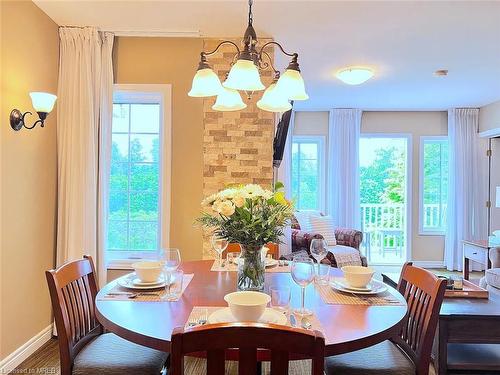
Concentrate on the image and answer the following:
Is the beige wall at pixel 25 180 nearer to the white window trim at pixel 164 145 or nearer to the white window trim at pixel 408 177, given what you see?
the white window trim at pixel 164 145

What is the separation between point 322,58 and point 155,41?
5.05ft

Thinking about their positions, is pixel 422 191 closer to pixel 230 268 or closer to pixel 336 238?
pixel 336 238

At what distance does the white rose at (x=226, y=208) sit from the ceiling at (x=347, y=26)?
5.45 ft

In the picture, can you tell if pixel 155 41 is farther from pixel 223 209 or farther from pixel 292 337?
pixel 292 337

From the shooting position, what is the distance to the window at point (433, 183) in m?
6.22

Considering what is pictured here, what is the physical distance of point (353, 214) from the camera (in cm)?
599

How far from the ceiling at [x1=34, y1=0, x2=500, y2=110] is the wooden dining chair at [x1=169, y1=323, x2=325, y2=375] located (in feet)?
7.55

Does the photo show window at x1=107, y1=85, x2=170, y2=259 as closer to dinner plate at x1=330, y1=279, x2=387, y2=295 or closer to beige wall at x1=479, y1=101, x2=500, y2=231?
dinner plate at x1=330, y1=279, x2=387, y2=295

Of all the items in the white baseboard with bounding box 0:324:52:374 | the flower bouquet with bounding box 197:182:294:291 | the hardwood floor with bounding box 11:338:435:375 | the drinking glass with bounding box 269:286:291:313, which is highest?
the flower bouquet with bounding box 197:182:294:291

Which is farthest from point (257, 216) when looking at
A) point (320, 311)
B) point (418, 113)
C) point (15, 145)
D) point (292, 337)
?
point (418, 113)

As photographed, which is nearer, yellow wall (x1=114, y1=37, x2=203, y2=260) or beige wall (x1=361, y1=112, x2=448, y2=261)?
yellow wall (x1=114, y1=37, x2=203, y2=260)

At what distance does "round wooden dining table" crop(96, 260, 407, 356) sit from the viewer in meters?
1.26

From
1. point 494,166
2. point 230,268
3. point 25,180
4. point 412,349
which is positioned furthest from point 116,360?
point 494,166

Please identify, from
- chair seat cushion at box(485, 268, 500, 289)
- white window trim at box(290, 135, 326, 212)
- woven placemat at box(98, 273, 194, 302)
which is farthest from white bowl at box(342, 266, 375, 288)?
white window trim at box(290, 135, 326, 212)
